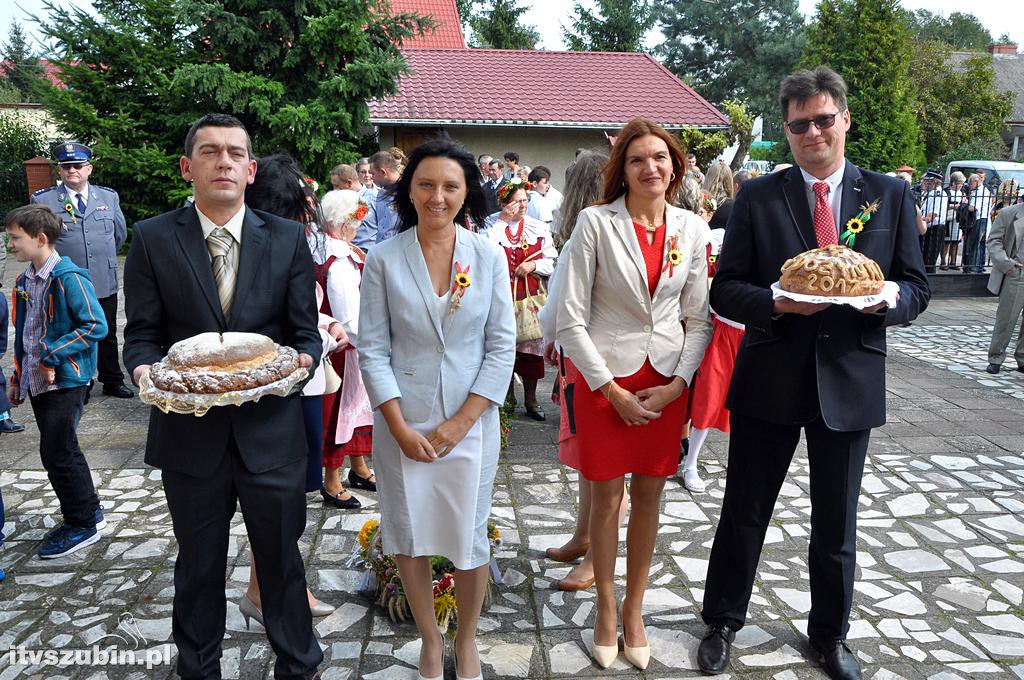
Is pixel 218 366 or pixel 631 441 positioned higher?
pixel 218 366

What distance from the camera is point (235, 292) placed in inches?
110

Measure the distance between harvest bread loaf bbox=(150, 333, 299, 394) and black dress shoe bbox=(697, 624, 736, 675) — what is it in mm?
2187

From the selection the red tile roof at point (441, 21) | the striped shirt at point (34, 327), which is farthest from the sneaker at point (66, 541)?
the red tile roof at point (441, 21)

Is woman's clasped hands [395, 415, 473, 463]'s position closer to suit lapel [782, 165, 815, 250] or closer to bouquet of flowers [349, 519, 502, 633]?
bouquet of flowers [349, 519, 502, 633]

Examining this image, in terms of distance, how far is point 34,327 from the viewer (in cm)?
448

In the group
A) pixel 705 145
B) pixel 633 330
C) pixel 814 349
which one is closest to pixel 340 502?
pixel 633 330

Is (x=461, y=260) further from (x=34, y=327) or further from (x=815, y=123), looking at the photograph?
(x=34, y=327)

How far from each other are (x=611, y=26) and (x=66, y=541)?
36.7m

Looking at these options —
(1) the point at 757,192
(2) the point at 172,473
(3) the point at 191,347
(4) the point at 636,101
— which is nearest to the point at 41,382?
(2) the point at 172,473

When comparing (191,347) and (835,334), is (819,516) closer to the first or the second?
(835,334)

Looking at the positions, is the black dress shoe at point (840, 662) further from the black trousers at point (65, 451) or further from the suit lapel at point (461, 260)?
the black trousers at point (65, 451)

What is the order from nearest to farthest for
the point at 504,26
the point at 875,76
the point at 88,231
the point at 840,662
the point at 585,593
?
the point at 840,662, the point at 585,593, the point at 88,231, the point at 875,76, the point at 504,26

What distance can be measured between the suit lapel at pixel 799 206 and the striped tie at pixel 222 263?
224 cm

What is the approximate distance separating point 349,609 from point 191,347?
6.16 ft
